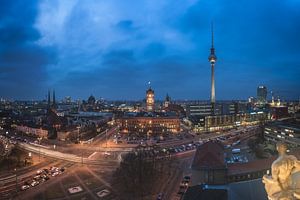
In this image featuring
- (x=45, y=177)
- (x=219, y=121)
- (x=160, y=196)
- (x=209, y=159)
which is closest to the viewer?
(x=160, y=196)

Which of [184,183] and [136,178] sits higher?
[136,178]

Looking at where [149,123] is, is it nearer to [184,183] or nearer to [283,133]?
[283,133]

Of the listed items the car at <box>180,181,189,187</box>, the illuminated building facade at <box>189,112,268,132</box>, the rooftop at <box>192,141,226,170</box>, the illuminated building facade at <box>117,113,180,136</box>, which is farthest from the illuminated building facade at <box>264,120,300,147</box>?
the illuminated building facade at <box>117,113,180,136</box>

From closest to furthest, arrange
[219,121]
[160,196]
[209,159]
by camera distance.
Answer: [160,196]
[209,159]
[219,121]

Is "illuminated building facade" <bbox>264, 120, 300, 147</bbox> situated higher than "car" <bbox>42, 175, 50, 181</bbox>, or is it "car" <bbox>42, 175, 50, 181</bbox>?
"illuminated building facade" <bbox>264, 120, 300, 147</bbox>

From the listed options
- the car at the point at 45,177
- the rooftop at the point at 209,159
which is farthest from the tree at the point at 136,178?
the car at the point at 45,177

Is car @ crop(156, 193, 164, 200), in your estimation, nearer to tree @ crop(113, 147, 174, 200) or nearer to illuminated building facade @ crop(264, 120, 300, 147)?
tree @ crop(113, 147, 174, 200)

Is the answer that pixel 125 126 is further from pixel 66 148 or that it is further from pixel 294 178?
pixel 294 178

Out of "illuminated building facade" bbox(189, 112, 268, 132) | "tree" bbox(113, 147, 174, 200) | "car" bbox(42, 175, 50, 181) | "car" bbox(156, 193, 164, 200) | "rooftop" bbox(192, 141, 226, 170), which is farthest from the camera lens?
"illuminated building facade" bbox(189, 112, 268, 132)

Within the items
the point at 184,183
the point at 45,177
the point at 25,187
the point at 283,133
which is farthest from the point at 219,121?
the point at 25,187

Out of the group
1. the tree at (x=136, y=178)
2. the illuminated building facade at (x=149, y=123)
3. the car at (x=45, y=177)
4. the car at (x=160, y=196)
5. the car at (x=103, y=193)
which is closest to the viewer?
the car at (x=160, y=196)

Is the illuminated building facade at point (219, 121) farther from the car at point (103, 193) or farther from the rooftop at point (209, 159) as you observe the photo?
the car at point (103, 193)
